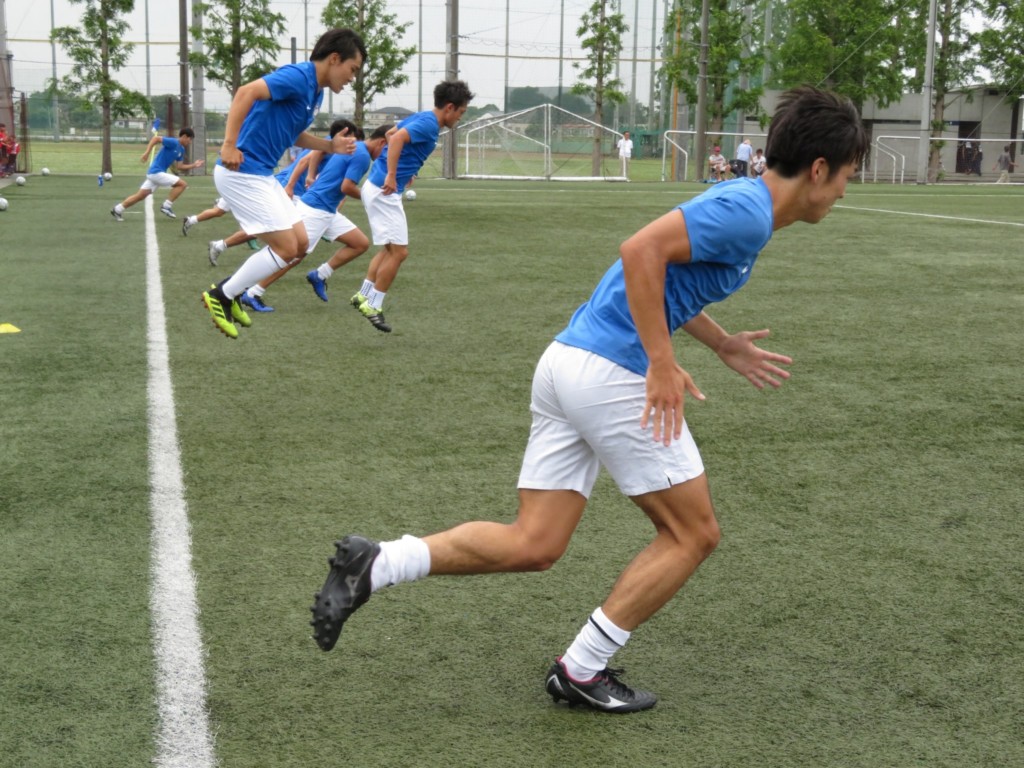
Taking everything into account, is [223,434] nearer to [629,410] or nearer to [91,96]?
[629,410]

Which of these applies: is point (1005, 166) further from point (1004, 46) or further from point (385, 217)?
point (385, 217)

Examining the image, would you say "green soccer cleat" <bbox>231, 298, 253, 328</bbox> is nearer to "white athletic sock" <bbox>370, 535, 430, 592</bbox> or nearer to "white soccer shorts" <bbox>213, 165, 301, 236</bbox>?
"white soccer shorts" <bbox>213, 165, 301, 236</bbox>

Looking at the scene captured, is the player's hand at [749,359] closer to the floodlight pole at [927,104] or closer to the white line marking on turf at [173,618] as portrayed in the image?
the white line marking on turf at [173,618]

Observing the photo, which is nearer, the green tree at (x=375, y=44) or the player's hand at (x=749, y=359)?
the player's hand at (x=749, y=359)

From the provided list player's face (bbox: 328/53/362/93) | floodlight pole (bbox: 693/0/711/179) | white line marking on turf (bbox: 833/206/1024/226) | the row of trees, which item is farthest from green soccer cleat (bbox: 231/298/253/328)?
floodlight pole (bbox: 693/0/711/179)

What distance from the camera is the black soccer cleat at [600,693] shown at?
3.49 meters

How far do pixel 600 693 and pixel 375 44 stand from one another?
140 ft

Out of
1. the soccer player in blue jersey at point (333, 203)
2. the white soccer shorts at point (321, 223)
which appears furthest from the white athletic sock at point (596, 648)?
the white soccer shorts at point (321, 223)

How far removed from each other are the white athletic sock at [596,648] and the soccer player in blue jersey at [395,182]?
6.58 metres

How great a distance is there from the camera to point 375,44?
43906 mm

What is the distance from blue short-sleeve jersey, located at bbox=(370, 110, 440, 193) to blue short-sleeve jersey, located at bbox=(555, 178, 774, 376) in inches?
289

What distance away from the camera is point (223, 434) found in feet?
21.4

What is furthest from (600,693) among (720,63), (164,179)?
(720,63)

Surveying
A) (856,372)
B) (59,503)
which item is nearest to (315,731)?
(59,503)
